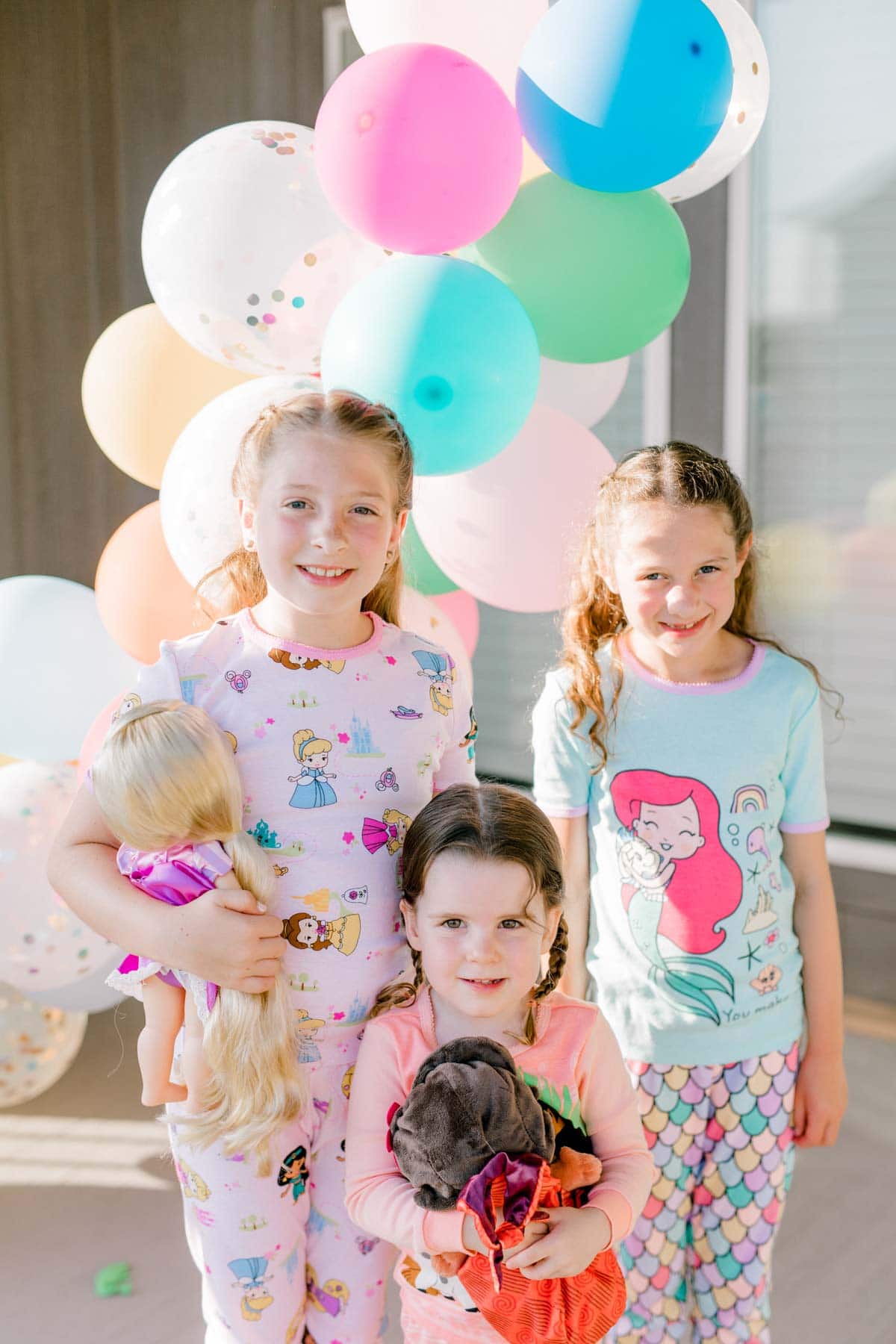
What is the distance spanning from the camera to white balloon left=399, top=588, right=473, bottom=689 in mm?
1560

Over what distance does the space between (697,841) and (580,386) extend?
862 millimetres

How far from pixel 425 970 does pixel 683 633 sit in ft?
1.45

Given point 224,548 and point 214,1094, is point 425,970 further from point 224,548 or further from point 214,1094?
point 224,548

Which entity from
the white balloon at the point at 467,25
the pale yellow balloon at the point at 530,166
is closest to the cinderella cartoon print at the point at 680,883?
the pale yellow balloon at the point at 530,166

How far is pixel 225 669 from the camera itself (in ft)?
3.77

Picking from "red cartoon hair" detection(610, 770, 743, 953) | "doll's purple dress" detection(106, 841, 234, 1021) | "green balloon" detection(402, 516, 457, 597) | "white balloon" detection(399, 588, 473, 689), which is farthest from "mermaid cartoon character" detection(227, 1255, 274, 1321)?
"green balloon" detection(402, 516, 457, 597)

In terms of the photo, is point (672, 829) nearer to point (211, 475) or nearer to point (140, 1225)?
point (211, 475)

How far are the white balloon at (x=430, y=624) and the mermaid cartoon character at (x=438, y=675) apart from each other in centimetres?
26

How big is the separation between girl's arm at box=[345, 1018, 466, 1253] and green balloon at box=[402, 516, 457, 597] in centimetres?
77

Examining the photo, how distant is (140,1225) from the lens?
191 centimetres

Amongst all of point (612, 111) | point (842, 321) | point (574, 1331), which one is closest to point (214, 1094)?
point (574, 1331)

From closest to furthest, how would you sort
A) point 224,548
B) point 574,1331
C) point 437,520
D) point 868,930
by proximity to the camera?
1. point 574,1331
2. point 224,548
3. point 437,520
4. point 868,930

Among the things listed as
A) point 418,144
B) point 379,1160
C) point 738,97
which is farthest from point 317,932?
point 738,97

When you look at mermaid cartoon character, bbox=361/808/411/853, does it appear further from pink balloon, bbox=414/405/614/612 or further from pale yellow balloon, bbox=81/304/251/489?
pale yellow balloon, bbox=81/304/251/489
